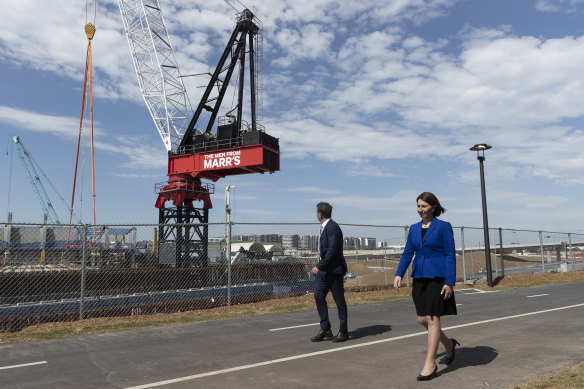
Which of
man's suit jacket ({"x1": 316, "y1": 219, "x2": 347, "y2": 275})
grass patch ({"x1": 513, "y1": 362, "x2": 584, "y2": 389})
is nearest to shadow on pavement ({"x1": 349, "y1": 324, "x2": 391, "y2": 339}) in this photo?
man's suit jacket ({"x1": 316, "y1": 219, "x2": 347, "y2": 275})

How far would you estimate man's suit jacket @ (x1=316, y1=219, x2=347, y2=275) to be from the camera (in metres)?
5.67

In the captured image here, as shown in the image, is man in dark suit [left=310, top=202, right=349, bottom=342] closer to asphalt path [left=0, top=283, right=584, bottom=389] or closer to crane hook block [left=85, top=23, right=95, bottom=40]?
asphalt path [left=0, top=283, right=584, bottom=389]

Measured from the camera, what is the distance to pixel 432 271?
4.02 metres

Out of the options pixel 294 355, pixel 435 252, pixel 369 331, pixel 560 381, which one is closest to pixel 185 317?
pixel 369 331

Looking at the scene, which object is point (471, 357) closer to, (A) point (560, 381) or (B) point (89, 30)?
(A) point (560, 381)

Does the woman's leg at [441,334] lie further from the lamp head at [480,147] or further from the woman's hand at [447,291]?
the lamp head at [480,147]

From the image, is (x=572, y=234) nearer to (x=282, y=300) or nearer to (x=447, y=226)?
(x=282, y=300)

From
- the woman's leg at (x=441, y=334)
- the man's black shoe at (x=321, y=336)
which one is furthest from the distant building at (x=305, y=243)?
the woman's leg at (x=441, y=334)

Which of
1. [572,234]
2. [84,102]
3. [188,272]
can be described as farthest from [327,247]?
[84,102]

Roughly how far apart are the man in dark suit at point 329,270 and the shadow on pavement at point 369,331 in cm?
49

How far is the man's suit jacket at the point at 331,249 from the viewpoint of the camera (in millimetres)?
5672

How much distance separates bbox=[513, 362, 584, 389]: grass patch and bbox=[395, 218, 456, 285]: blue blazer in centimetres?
108

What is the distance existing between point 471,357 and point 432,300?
4.64 ft

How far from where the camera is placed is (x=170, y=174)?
30.4 metres
